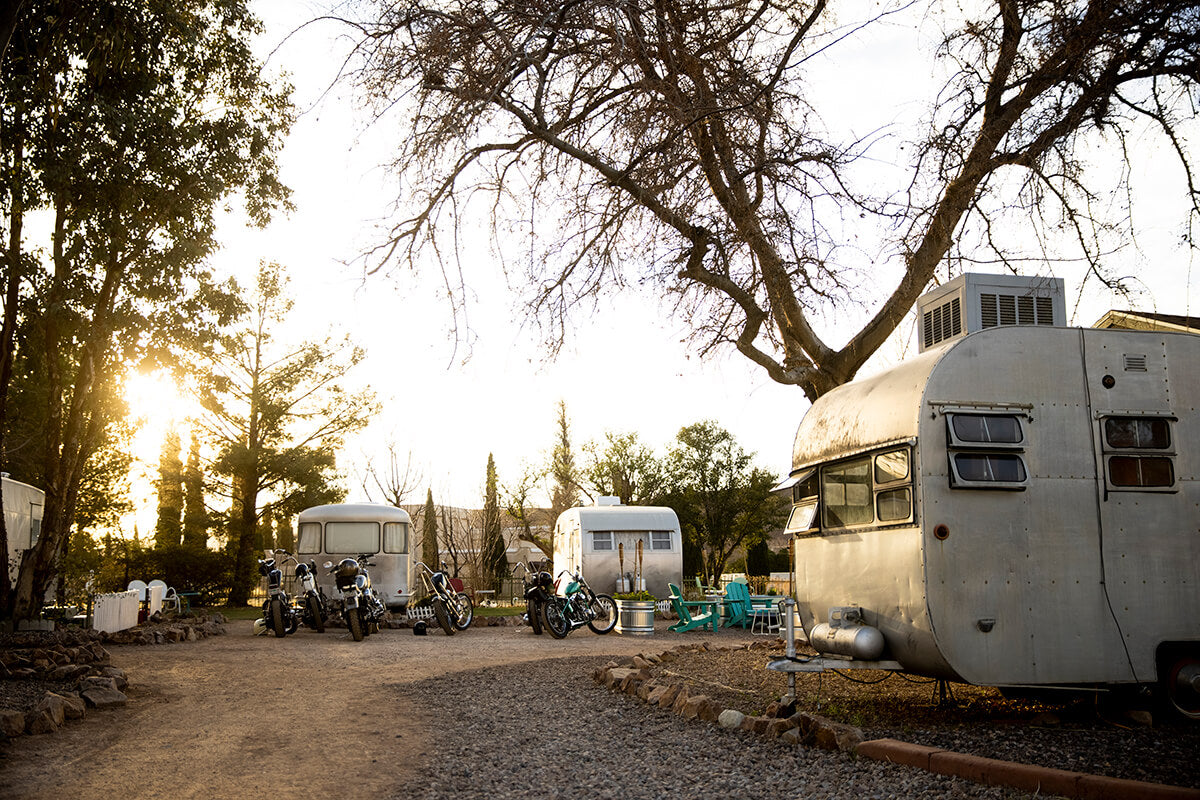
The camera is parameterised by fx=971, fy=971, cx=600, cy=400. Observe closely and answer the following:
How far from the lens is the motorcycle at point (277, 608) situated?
16.5 meters

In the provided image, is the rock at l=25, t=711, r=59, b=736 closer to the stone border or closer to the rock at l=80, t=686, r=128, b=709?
the rock at l=80, t=686, r=128, b=709

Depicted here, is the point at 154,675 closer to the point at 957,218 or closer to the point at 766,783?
the point at 766,783

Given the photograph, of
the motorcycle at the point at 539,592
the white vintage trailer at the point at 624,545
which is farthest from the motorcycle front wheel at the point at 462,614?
the white vintage trailer at the point at 624,545

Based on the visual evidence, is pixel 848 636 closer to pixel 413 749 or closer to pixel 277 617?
pixel 413 749

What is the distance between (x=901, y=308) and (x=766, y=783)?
5608 millimetres

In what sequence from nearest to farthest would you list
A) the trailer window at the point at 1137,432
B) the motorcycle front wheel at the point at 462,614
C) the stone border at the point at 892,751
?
the stone border at the point at 892,751 < the trailer window at the point at 1137,432 < the motorcycle front wheel at the point at 462,614

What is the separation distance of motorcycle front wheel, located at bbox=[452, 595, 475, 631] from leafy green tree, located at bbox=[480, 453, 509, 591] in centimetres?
1296

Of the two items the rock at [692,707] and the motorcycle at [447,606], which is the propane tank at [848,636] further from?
the motorcycle at [447,606]

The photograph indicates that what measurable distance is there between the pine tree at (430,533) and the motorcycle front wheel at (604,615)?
16386 mm

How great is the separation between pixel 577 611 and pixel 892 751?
11499 millimetres

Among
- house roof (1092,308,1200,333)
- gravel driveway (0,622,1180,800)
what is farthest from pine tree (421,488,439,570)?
house roof (1092,308,1200,333)

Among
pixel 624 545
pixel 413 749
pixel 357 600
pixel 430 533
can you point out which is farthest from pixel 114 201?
pixel 430 533

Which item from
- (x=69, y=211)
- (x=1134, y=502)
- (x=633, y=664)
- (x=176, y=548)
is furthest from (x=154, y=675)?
(x=176, y=548)

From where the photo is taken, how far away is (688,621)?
→ 17359 millimetres
